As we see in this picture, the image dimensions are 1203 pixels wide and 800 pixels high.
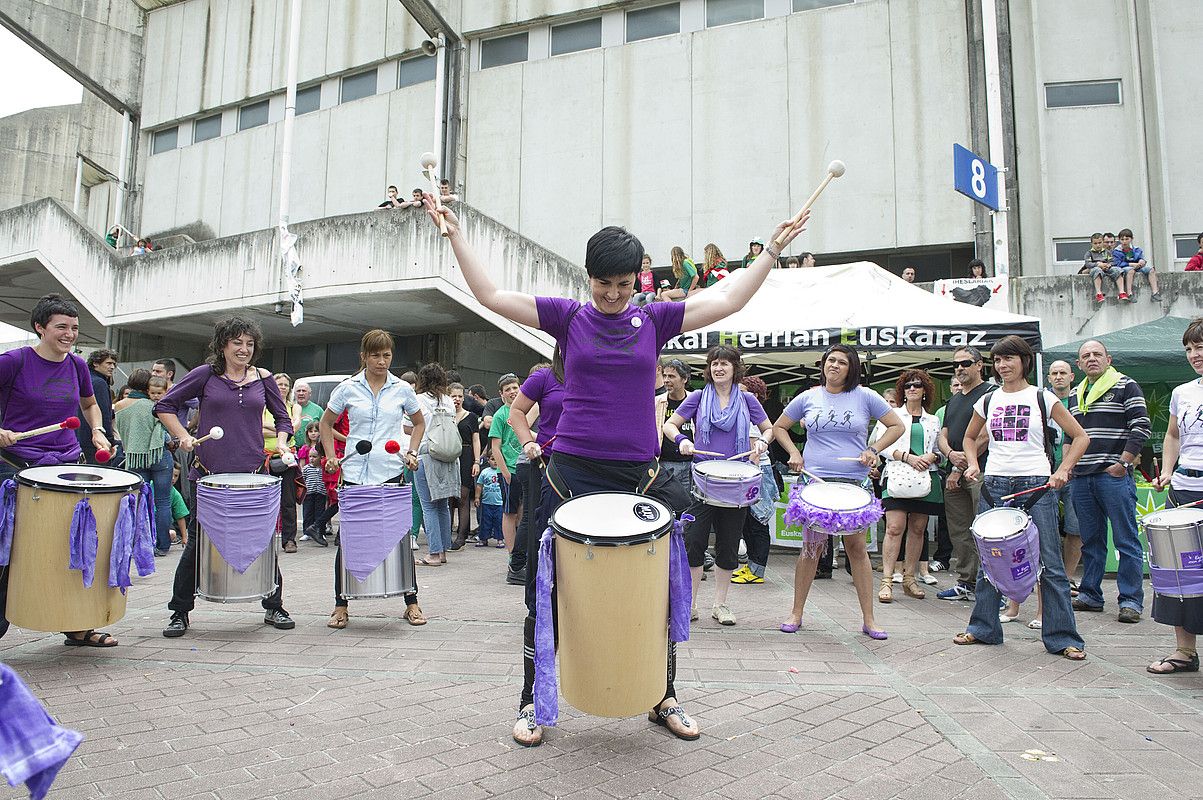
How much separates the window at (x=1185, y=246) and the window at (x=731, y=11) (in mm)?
10395

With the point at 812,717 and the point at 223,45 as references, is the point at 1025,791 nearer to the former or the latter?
the point at 812,717

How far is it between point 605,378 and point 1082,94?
19344 mm

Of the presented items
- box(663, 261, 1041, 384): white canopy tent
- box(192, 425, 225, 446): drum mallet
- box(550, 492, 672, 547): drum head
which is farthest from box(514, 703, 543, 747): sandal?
Result: box(663, 261, 1041, 384): white canopy tent

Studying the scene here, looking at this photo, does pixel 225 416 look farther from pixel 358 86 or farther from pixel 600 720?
pixel 358 86

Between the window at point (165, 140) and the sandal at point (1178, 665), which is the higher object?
the window at point (165, 140)

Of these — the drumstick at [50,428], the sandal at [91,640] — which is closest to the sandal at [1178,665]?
the sandal at [91,640]

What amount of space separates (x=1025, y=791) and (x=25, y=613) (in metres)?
4.62

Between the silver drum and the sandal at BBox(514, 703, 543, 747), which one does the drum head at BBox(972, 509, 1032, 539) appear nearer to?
the sandal at BBox(514, 703, 543, 747)

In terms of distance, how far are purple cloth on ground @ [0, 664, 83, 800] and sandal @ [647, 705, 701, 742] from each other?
2.29m

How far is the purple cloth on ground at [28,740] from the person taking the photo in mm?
1678

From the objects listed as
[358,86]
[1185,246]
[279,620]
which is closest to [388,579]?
[279,620]

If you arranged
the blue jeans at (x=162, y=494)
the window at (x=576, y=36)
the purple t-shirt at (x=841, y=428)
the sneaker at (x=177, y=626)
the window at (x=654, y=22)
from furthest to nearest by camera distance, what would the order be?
the window at (x=576, y=36) → the window at (x=654, y=22) → the blue jeans at (x=162, y=494) → the purple t-shirt at (x=841, y=428) → the sneaker at (x=177, y=626)

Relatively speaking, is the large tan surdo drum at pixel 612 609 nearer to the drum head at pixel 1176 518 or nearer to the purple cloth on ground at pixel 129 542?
the purple cloth on ground at pixel 129 542

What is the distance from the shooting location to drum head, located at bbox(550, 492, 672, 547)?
303cm
